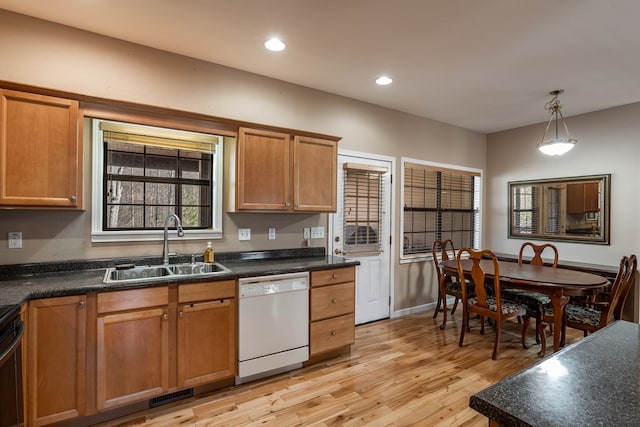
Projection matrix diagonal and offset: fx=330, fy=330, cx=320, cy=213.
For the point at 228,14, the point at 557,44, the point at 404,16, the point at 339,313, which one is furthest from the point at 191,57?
the point at 557,44

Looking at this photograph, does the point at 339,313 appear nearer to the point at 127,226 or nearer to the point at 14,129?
the point at 127,226

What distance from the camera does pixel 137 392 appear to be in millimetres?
2195

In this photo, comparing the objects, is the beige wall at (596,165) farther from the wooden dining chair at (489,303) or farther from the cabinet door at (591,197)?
the wooden dining chair at (489,303)

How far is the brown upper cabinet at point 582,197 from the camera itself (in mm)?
4277

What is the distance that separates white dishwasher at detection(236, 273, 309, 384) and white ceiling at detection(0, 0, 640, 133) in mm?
1933

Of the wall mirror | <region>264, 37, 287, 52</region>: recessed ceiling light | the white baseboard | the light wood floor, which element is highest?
<region>264, 37, 287, 52</region>: recessed ceiling light

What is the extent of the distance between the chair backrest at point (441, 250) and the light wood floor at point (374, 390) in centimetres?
100

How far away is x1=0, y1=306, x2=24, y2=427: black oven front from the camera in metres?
1.49

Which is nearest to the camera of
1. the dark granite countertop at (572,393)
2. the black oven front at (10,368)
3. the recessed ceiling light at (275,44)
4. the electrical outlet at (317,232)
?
the dark granite countertop at (572,393)

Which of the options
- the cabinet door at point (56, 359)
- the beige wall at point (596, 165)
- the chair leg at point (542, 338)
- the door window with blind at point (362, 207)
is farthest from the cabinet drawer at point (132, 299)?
the beige wall at point (596, 165)

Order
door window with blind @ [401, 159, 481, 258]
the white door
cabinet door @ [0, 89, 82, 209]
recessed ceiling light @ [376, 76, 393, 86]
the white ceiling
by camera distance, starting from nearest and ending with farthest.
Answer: cabinet door @ [0, 89, 82, 209] → the white ceiling → recessed ceiling light @ [376, 76, 393, 86] → the white door → door window with blind @ [401, 159, 481, 258]

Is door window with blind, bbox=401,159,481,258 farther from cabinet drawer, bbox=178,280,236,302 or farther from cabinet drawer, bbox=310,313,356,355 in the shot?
cabinet drawer, bbox=178,280,236,302

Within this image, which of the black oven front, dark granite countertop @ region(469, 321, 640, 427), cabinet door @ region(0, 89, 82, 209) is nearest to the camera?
dark granite countertop @ region(469, 321, 640, 427)

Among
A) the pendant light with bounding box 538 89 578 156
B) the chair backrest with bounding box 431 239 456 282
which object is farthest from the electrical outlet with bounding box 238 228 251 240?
the pendant light with bounding box 538 89 578 156
